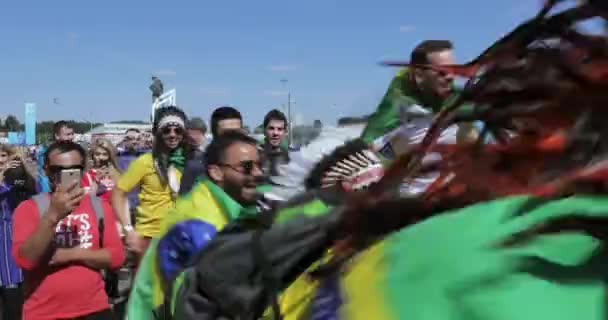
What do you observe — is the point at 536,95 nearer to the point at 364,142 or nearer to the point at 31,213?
the point at 364,142

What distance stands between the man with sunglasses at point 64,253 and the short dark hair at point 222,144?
0.67 metres

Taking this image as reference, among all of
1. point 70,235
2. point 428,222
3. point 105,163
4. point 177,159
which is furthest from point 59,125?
point 428,222

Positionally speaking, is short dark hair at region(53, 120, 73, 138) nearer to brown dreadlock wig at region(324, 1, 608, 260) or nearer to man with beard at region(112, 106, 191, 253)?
man with beard at region(112, 106, 191, 253)

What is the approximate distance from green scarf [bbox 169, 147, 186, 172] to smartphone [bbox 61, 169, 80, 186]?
1.82m

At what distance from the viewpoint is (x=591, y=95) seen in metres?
0.71

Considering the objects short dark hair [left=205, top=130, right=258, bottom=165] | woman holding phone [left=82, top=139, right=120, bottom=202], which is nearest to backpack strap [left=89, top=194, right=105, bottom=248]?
short dark hair [left=205, top=130, right=258, bottom=165]

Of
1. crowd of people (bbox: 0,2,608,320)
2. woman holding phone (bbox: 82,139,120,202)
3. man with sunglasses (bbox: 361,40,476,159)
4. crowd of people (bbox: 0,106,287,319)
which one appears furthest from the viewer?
woman holding phone (bbox: 82,139,120,202)

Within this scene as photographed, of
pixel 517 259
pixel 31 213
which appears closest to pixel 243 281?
pixel 517 259

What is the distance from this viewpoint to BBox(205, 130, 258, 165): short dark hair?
316 cm

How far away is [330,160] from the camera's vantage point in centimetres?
132

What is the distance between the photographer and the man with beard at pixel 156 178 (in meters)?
5.46

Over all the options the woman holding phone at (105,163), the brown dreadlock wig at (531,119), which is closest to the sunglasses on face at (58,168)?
the brown dreadlock wig at (531,119)

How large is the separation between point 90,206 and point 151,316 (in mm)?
1758

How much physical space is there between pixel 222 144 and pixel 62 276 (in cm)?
99
